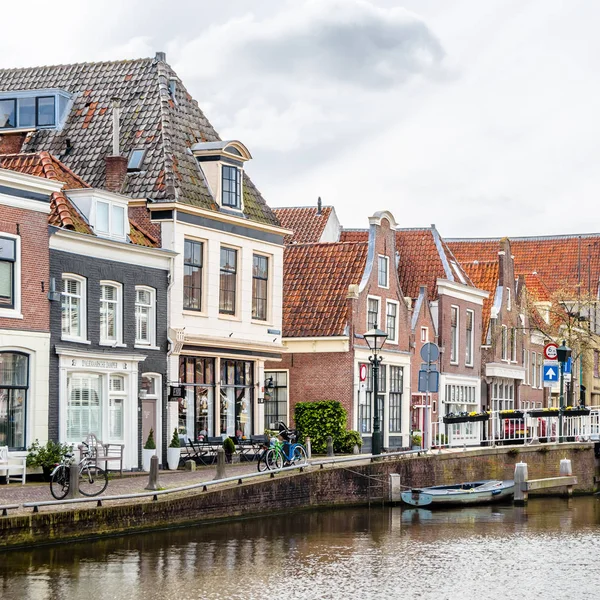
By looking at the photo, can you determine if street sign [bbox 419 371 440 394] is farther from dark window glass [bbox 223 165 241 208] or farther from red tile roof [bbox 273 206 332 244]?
red tile roof [bbox 273 206 332 244]

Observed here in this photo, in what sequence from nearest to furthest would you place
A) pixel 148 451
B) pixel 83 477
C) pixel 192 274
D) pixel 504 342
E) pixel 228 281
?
pixel 83 477 < pixel 148 451 < pixel 192 274 < pixel 228 281 < pixel 504 342

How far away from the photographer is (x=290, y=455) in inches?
1453

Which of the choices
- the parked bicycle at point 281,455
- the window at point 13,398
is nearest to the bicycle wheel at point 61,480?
the window at point 13,398

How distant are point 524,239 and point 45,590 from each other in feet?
212

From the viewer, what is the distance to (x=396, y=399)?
171ft

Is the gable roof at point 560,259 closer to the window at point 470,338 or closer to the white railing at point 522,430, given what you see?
the window at point 470,338

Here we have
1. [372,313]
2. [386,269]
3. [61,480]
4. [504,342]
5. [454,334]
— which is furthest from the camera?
[504,342]

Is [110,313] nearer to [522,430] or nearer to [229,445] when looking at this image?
[229,445]

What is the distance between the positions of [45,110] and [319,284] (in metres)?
11.8

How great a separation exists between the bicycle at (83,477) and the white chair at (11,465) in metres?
0.97

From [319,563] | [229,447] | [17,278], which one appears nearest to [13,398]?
[17,278]

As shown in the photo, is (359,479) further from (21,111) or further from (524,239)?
(524,239)

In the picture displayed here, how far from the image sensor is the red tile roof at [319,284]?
160ft

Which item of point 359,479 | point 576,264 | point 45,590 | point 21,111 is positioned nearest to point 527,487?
point 359,479
